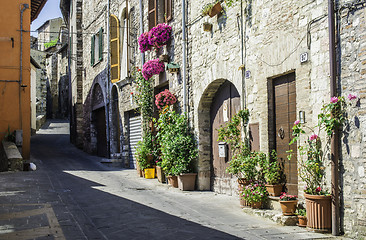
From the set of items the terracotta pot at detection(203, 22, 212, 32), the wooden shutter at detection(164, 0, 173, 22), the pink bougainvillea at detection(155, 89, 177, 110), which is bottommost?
the pink bougainvillea at detection(155, 89, 177, 110)

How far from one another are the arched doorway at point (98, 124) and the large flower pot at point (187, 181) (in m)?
8.14

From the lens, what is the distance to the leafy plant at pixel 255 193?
6418 millimetres

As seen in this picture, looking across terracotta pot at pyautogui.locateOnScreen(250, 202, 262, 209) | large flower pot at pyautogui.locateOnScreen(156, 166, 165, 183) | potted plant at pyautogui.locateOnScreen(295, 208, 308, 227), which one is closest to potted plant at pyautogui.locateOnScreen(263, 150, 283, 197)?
terracotta pot at pyautogui.locateOnScreen(250, 202, 262, 209)

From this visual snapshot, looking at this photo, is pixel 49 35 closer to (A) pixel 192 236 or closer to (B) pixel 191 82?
(B) pixel 191 82

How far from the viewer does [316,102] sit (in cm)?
553

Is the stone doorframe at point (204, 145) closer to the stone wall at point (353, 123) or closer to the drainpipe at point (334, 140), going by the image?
the drainpipe at point (334, 140)

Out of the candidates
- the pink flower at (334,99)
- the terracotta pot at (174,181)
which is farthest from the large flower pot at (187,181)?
the pink flower at (334,99)

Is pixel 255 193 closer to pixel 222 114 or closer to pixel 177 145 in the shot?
pixel 222 114

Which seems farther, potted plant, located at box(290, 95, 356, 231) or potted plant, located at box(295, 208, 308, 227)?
potted plant, located at box(295, 208, 308, 227)

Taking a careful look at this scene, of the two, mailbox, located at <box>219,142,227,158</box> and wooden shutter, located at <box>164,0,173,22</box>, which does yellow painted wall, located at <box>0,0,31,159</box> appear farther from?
mailbox, located at <box>219,142,227,158</box>

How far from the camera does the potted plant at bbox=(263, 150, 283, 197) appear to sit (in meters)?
6.34

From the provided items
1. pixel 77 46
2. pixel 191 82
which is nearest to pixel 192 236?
pixel 191 82

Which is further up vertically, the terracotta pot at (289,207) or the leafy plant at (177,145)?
the leafy plant at (177,145)

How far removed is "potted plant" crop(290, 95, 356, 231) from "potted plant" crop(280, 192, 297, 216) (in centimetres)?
31
